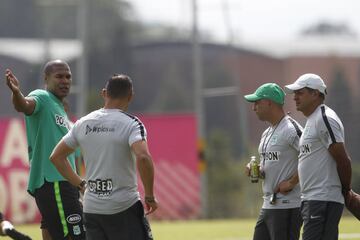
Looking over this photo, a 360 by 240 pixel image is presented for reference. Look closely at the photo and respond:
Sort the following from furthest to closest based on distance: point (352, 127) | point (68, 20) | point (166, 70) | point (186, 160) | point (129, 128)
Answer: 1. point (166, 70)
2. point (68, 20)
3. point (352, 127)
4. point (186, 160)
5. point (129, 128)

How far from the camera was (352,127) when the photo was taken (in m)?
33.7

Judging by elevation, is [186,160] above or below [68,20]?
below

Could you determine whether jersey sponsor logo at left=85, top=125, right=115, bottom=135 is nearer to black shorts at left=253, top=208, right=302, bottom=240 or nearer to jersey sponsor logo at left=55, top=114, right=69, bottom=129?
jersey sponsor logo at left=55, top=114, right=69, bottom=129

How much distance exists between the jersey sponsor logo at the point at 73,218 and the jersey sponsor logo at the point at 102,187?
181cm

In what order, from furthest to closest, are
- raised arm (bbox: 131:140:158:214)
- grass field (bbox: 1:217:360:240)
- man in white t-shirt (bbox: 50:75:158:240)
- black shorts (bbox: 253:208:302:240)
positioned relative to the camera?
grass field (bbox: 1:217:360:240), black shorts (bbox: 253:208:302:240), man in white t-shirt (bbox: 50:75:158:240), raised arm (bbox: 131:140:158:214)

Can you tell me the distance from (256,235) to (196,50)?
73.6 ft

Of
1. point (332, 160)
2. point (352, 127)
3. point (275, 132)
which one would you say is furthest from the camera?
point (352, 127)

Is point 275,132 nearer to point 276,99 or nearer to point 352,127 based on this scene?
point 276,99

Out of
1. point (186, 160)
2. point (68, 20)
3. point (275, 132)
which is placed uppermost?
point (68, 20)

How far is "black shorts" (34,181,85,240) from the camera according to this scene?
35.4 ft

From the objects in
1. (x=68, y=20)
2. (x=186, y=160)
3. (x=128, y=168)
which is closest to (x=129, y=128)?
(x=128, y=168)

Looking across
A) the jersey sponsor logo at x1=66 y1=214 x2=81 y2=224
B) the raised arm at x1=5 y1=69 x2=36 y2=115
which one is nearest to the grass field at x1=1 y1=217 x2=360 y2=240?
the jersey sponsor logo at x1=66 y1=214 x2=81 y2=224

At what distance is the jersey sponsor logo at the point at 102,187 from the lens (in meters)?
8.97

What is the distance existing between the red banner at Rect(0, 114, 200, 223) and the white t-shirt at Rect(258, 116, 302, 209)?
1939cm
